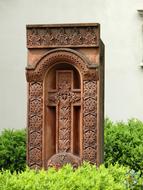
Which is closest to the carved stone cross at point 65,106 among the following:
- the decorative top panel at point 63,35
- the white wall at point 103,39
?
the decorative top panel at point 63,35

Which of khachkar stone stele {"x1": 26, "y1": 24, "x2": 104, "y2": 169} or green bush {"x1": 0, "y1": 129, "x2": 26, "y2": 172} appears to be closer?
khachkar stone stele {"x1": 26, "y1": 24, "x2": 104, "y2": 169}

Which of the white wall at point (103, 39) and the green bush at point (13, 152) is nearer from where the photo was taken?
the green bush at point (13, 152)

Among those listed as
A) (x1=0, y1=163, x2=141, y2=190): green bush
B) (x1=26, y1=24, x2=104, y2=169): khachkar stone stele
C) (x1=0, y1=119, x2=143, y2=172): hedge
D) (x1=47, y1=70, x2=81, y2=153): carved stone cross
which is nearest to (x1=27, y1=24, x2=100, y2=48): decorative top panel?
(x1=26, y1=24, x2=104, y2=169): khachkar stone stele

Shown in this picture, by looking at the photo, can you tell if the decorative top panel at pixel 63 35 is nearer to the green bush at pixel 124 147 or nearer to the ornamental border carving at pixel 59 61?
the ornamental border carving at pixel 59 61

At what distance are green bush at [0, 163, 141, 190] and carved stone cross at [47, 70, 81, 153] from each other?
139cm

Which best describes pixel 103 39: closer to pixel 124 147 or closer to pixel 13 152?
pixel 124 147

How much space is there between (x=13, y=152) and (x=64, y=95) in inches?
131

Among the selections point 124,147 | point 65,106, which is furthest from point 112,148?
point 65,106

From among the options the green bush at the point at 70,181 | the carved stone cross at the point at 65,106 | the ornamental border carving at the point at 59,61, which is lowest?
the green bush at the point at 70,181

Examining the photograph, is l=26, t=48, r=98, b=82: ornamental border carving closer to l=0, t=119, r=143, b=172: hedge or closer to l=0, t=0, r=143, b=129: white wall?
l=0, t=119, r=143, b=172: hedge

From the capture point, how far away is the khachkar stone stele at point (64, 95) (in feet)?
31.6

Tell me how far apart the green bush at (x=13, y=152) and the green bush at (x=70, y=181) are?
4.30 meters

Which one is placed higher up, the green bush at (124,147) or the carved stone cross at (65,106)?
the carved stone cross at (65,106)

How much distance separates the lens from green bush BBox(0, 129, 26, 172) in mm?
12594
